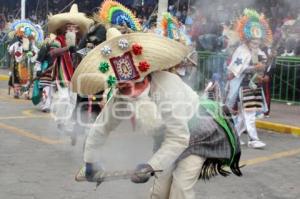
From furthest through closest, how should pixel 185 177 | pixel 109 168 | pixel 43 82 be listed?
pixel 43 82, pixel 109 168, pixel 185 177

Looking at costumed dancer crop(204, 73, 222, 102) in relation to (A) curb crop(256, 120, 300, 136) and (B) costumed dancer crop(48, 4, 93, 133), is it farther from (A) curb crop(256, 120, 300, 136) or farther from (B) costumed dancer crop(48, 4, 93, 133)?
(B) costumed dancer crop(48, 4, 93, 133)

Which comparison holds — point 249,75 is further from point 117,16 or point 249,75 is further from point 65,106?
point 117,16

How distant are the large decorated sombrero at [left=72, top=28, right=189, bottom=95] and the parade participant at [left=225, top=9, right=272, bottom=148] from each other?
4.48 meters

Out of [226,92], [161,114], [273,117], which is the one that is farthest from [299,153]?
[161,114]

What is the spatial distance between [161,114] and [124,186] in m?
2.32

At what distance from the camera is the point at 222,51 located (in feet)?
40.0

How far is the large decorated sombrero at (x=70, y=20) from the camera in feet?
24.1

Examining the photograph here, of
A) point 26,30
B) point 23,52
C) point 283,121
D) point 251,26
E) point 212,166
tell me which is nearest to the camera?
point 212,166

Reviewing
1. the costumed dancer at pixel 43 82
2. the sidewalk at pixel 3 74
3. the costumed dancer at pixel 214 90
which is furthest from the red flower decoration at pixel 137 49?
the sidewalk at pixel 3 74

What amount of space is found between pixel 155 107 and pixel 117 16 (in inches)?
60.2

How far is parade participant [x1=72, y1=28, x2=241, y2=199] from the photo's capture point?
11.5ft

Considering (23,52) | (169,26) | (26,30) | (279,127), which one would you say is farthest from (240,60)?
(23,52)

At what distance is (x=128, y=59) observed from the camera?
352cm

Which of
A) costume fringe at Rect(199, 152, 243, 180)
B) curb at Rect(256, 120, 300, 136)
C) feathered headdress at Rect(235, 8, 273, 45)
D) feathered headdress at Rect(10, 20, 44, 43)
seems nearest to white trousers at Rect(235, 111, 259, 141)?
feathered headdress at Rect(235, 8, 273, 45)
